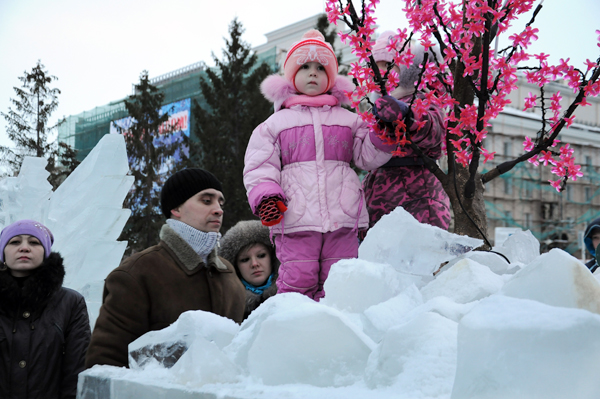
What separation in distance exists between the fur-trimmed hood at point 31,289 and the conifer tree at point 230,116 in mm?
11562

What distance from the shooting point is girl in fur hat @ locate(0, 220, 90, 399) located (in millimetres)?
2367

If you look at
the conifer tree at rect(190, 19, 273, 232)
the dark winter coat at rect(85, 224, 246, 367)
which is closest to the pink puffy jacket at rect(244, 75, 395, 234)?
the dark winter coat at rect(85, 224, 246, 367)

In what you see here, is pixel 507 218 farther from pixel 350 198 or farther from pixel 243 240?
pixel 350 198

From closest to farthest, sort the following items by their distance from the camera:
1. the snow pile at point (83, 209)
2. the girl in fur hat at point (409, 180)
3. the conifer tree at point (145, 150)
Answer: the girl in fur hat at point (409, 180), the snow pile at point (83, 209), the conifer tree at point (145, 150)

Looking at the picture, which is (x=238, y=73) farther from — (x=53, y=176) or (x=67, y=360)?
(x=67, y=360)

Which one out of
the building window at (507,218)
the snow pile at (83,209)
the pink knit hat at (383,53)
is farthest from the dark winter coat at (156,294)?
the building window at (507,218)

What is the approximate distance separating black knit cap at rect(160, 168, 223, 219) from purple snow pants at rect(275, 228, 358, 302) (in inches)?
20.7

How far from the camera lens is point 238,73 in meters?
17.1

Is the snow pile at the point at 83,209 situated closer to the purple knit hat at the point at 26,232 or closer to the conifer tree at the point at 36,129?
the purple knit hat at the point at 26,232

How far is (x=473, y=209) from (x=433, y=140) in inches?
17.4

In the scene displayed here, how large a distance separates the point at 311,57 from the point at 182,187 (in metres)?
1.07

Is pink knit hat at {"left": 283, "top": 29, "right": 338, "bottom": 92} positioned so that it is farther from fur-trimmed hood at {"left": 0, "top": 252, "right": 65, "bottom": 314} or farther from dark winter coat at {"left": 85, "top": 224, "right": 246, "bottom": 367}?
fur-trimmed hood at {"left": 0, "top": 252, "right": 65, "bottom": 314}

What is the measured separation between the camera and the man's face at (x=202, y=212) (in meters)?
2.32

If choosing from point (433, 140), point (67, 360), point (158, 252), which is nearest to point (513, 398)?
point (158, 252)
